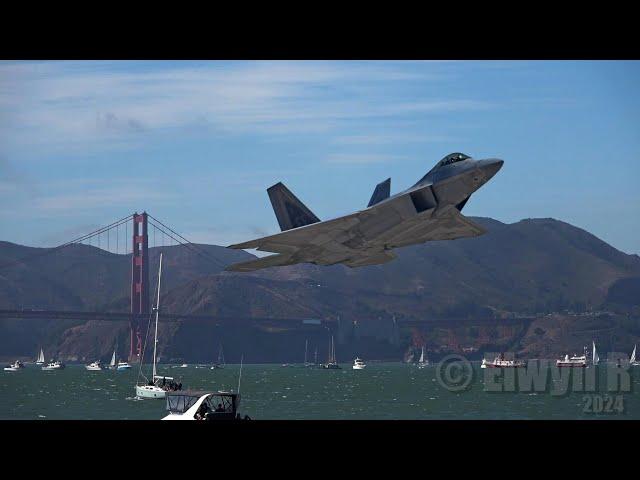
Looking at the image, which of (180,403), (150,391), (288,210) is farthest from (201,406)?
(150,391)

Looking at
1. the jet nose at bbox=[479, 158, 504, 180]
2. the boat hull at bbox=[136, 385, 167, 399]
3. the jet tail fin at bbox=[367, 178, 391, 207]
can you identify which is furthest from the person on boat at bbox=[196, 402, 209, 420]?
the boat hull at bbox=[136, 385, 167, 399]

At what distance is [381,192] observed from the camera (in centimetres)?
3784

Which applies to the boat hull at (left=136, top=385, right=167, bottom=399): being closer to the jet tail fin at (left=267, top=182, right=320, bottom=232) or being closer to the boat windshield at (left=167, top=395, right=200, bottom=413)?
the boat windshield at (left=167, top=395, right=200, bottom=413)

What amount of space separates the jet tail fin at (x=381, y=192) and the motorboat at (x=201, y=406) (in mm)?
8685

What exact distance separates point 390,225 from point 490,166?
15.0 feet

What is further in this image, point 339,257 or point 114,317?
point 114,317

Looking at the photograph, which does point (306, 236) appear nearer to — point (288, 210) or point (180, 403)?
point (288, 210)

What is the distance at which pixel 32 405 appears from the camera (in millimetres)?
110188

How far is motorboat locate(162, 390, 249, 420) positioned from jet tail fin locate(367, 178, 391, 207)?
8685mm
